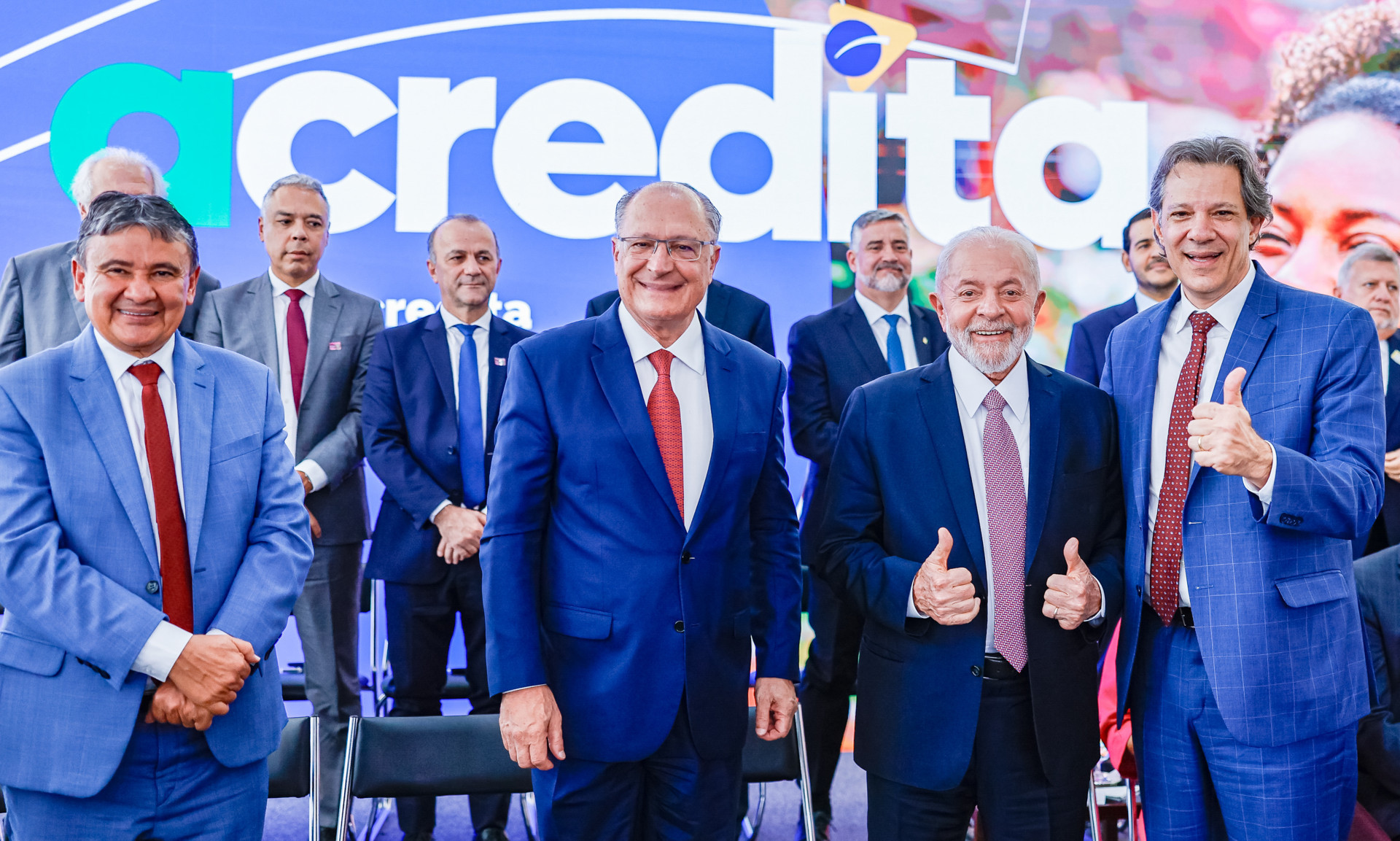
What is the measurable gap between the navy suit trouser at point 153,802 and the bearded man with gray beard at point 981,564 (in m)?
1.36

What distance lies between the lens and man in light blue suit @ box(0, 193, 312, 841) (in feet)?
6.42

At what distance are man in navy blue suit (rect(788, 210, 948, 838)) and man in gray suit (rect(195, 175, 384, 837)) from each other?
1.64 metres

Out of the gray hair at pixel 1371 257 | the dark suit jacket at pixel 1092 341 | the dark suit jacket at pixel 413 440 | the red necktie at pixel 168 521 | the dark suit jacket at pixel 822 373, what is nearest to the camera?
the red necktie at pixel 168 521

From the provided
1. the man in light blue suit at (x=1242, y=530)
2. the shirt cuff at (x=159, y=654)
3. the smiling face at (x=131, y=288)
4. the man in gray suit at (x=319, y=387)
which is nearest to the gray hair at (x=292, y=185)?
the man in gray suit at (x=319, y=387)

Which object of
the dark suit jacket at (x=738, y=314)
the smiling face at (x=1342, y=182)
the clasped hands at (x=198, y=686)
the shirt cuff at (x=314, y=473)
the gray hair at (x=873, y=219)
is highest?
the smiling face at (x=1342, y=182)

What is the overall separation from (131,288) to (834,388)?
2397 millimetres

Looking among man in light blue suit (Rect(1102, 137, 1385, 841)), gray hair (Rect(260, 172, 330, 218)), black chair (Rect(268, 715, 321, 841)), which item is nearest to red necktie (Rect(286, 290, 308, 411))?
gray hair (Rect(260, 172, 330, 218))

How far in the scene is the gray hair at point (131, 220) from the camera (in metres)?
2.13

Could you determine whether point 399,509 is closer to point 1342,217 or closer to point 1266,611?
point 1266,611

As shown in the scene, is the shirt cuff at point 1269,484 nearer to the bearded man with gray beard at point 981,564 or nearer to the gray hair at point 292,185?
the bearded man with gray beard at point 981,564

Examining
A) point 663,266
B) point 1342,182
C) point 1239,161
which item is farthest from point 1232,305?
point 1342,182

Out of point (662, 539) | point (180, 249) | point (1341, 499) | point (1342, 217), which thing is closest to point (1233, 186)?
point (1341, 499)

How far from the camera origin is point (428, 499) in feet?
11.3

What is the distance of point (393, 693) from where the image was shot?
364 cm
